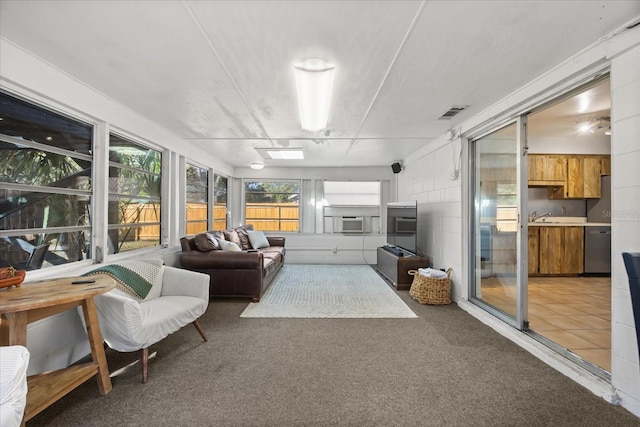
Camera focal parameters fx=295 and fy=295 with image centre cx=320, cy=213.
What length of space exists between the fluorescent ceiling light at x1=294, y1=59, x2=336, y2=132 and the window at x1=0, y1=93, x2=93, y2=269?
206 centimetres

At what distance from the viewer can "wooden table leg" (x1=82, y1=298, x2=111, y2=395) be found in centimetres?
191

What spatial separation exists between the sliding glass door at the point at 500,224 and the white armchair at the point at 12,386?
3.46 metres

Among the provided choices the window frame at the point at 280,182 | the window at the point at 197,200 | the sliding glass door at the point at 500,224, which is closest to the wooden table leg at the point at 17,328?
the window at the point at 197,200

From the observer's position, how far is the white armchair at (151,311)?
6.54ft

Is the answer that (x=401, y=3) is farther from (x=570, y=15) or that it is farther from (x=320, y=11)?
(x=570, y=15)

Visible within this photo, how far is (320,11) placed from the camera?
1629mm

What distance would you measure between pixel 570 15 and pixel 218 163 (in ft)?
18.5

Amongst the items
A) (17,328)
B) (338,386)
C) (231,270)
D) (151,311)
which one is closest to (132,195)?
(231,270)

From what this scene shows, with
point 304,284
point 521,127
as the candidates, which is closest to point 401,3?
point 521,127

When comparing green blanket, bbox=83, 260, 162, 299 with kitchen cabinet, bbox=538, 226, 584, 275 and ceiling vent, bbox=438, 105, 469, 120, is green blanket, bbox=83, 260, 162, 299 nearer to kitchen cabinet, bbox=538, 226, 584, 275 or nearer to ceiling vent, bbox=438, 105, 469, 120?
ceiling vent, bbox=438, 105, 469, 120

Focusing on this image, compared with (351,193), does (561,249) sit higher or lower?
lower

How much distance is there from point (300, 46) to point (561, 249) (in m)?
5.49

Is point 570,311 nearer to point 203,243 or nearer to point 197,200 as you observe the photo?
point 203,243

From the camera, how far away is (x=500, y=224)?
10.4 ft
